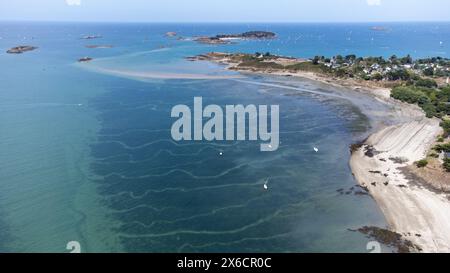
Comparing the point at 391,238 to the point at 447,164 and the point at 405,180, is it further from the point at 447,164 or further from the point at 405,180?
the point at 447,164

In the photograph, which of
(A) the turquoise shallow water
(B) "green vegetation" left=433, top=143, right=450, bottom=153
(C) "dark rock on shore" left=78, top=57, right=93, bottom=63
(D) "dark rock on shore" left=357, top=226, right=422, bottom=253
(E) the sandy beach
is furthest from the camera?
(C) "dark rock on shore" left=78, top=57, right=93, bottom=63

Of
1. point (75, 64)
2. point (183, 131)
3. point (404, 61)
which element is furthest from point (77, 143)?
point (404, 61)

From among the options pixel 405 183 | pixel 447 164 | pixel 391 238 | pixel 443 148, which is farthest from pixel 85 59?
pixel 391 238

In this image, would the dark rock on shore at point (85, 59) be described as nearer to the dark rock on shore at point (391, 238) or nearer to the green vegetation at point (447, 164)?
the green vegetation at point (447, 164)

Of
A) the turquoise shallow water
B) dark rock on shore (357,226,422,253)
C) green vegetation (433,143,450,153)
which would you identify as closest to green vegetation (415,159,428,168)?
green vegetation (433,143,450,153)

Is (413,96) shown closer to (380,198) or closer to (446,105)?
(446,105)

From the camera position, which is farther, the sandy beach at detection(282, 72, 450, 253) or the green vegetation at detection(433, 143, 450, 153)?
the green vegetation at detection(433, 143, 450, 153)

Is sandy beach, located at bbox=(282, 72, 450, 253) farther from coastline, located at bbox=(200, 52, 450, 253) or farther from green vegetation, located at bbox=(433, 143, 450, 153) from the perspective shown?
green vegetation, located at bbox=(433, 143, 450, 153)

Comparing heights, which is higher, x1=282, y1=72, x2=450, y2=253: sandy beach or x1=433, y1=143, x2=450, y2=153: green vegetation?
x1=433, y1=143, x2=450, y2=153: green vegetation

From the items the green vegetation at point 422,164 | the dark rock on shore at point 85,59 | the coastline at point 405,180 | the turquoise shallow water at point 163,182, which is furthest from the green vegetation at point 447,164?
the dark rock on shore at point 85,59
